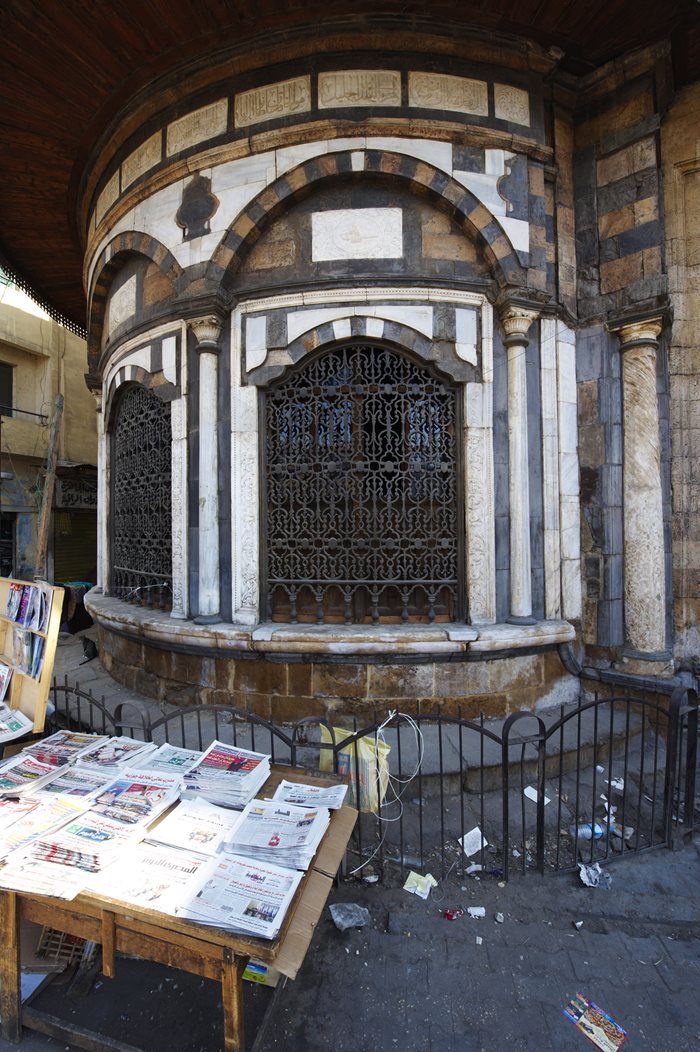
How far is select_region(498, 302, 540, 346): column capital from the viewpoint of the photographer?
15.0 ft

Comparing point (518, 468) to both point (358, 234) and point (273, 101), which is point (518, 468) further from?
point (273, 101)

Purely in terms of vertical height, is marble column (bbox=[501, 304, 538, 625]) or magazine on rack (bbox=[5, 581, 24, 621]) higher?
marble column (bbox=[501, 304, 538, 625])

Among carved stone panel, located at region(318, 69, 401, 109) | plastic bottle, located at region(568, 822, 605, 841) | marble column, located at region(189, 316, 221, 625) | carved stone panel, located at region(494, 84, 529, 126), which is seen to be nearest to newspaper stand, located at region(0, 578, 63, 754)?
marble column, located at region(189, 316, 221, 625)

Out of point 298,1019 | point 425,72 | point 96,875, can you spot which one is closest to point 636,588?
point 298,1019

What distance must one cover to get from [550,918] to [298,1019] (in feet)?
4.74

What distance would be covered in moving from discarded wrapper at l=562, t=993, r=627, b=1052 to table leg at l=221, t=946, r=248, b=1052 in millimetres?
1415

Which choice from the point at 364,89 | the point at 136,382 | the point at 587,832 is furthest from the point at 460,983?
the point at 364,89

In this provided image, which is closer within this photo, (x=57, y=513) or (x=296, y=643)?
(x=296, y=643)

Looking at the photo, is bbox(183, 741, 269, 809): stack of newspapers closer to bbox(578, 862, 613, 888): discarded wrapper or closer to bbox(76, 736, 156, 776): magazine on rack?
bbox(76, 736, 156, 776): magazine on rack

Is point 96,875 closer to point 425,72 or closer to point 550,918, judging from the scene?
point 550,918

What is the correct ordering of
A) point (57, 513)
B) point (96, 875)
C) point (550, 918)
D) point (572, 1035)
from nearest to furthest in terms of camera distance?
point (96, 875) < point (572, 1035) < point (550, 918) < point (57, 513)

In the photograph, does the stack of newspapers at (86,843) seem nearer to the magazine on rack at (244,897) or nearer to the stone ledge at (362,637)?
the magazine on rack at (244,897)

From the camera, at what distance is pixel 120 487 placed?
239 inches

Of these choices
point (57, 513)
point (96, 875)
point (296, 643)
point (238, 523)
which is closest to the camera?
point (96, 875)
